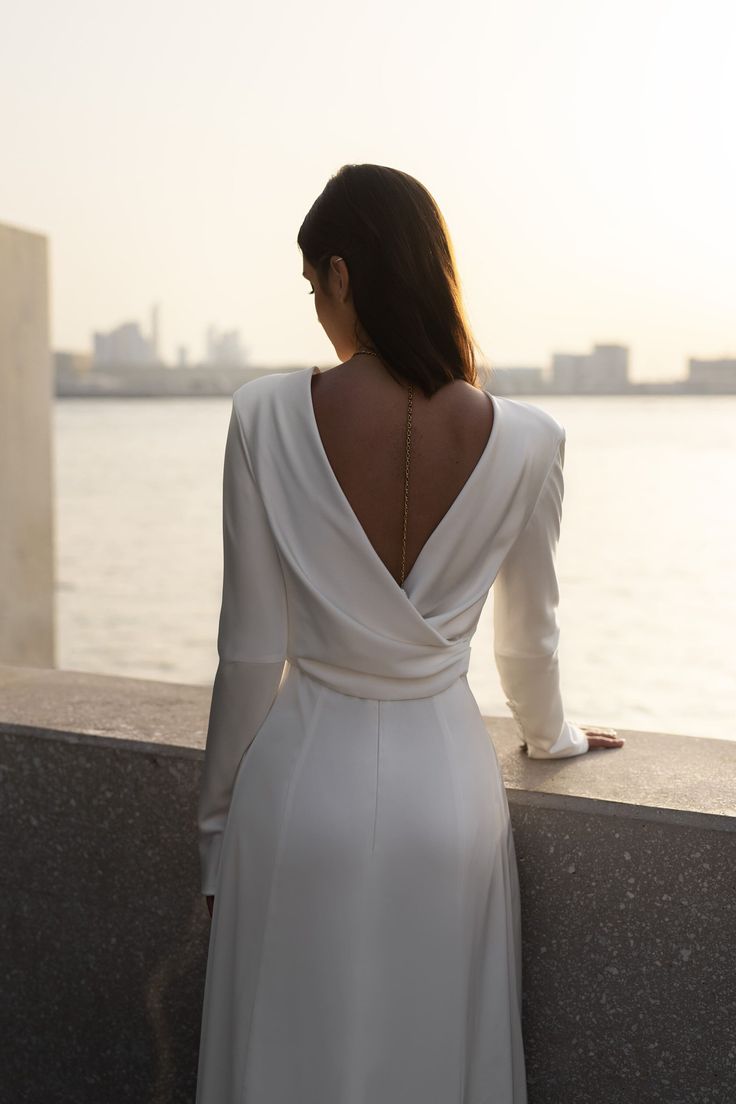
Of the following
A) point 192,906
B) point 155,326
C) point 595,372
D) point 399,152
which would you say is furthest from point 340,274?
point 155,326

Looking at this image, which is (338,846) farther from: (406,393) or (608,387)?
(608,387)

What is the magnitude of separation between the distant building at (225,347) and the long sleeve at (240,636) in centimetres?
2847

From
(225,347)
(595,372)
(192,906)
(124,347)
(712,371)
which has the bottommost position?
(192,906)

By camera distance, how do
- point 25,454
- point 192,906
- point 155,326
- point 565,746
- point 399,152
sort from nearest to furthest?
point 565,746, point 192,906, point 25,454, point 399,152, point 155,326

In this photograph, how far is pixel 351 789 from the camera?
1439 mm

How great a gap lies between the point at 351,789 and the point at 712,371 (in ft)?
50.9

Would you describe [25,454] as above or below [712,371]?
below

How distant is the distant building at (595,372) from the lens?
68.0ft

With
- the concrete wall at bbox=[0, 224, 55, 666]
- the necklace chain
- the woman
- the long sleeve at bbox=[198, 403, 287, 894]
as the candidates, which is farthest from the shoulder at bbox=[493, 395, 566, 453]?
the concrete wall at bbox=[0, 224, 55, 666]

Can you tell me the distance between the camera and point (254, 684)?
60.2 inches

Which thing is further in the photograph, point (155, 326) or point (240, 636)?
point (155, 326)

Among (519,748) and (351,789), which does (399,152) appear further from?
(351,789)

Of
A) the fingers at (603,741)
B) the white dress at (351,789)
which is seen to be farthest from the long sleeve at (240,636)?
the fingers at (603,741)

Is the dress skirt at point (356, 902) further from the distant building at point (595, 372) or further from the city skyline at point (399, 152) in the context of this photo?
the distant building at point (595, 372)
